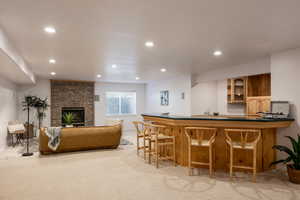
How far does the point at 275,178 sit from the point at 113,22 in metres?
3.82

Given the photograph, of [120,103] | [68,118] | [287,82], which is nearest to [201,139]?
[287,82]

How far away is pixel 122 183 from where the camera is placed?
3285 millimetres

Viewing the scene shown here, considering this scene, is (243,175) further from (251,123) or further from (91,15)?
(91,15)

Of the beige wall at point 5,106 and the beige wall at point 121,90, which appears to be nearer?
the beige wall at point 5,106

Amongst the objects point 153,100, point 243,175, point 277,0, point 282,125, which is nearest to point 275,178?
point 243,175

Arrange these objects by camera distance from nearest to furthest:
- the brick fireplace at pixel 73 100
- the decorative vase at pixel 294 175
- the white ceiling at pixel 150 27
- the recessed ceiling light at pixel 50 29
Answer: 1. the white ceiling at pixel 150 27
2. the recessed ceiling light at pixel 50 29
3. the decorative vase at pixel 294 175
4. the brick fireplace at pixel 73 100

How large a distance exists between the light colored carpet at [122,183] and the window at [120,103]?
17.3ft

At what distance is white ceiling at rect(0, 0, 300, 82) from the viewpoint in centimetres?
221

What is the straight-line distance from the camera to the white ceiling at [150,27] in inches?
87.0

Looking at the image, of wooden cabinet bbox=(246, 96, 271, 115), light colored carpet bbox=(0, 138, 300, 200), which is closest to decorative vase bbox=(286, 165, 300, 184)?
light colored carpet bbox=(0, 138, 300, 200)

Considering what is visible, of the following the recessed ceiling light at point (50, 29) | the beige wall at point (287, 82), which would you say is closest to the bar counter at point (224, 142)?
the beige wall at point (287, 82)

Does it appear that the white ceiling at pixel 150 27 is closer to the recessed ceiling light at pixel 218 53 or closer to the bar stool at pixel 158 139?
the recessed ceiling light at pixel 218 53

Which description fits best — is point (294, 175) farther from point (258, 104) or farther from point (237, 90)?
point (237, 90)

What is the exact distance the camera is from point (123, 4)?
85.5 inches
